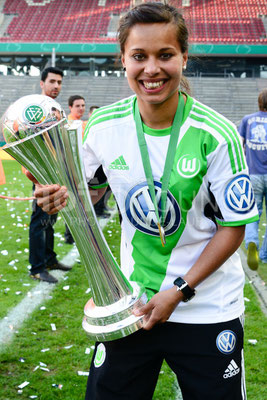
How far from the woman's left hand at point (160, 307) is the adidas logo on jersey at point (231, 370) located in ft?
0.85

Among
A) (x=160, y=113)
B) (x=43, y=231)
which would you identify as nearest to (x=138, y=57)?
(x=160, y=113)

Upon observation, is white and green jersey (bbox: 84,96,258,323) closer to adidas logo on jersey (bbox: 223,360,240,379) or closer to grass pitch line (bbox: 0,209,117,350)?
adidas logo on jersey (bbox: 223,360,240,379)

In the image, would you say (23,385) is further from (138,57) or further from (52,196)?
(138,57)

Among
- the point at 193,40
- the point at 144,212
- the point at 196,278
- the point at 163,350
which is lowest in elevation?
the point at 163,350

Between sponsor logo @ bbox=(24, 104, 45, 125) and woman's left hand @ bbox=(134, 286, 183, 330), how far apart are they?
625 millimetres

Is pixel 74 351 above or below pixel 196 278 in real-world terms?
below

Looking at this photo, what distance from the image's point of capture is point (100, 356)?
1570mm

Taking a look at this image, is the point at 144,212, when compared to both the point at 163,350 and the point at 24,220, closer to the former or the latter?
the point at 163,350

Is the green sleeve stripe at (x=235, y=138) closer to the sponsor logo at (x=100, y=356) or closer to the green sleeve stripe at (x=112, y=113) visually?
the green sleeve stripe at (x=112, y=113)

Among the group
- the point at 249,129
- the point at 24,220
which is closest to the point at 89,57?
the point at 24,220

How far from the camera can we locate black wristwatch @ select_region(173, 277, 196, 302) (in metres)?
1.41

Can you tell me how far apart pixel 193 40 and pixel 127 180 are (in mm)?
520

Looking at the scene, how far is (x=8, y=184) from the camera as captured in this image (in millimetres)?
11891

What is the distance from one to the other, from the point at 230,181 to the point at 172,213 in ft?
0.66
